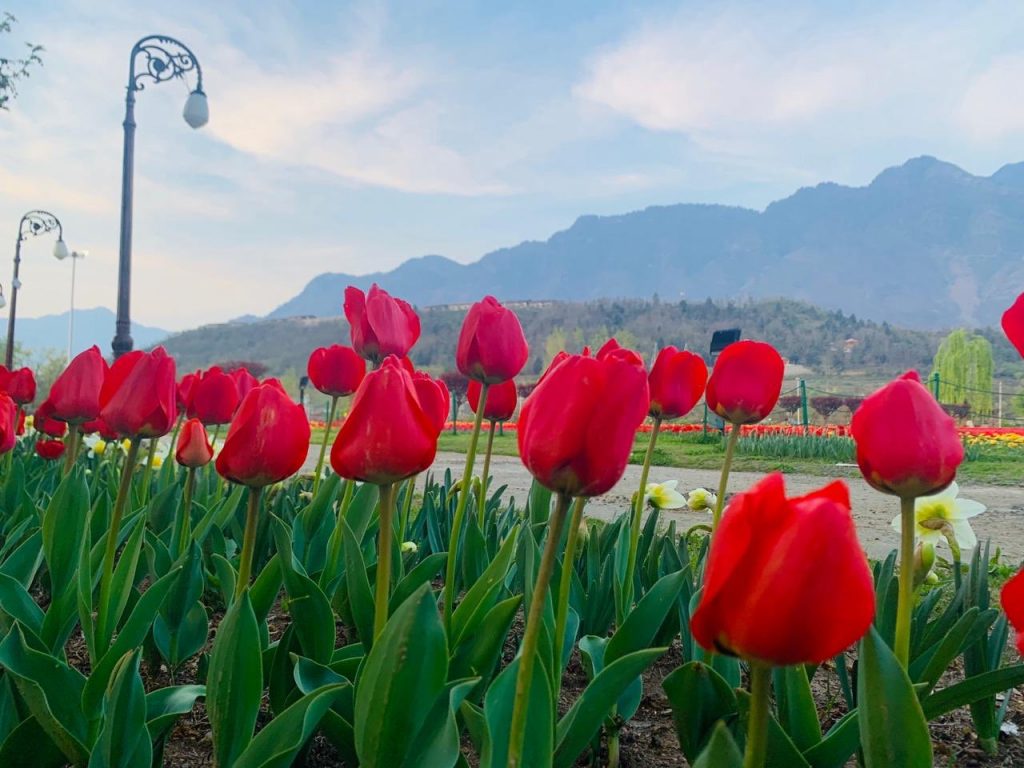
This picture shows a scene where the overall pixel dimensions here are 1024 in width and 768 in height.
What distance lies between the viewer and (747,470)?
1031cm

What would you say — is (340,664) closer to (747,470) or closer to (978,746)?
(978,746)

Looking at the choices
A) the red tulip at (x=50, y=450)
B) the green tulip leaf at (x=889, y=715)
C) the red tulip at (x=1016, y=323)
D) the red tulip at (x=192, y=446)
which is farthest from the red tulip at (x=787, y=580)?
the red tulip at (x=50, y=450)

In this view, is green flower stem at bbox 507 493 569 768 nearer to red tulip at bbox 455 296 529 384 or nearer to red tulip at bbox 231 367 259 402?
red tulip at bbox 455 296 529 384

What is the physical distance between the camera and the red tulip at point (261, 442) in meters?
1.14

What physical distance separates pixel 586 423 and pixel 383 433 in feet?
1.09

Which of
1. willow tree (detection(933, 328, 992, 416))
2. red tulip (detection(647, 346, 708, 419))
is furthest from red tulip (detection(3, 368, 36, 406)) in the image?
willow tree (detection(933, 328, 992, 416))

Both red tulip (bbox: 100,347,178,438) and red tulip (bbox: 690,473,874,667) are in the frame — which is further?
red tulip (bbox: 100,347,178,438)

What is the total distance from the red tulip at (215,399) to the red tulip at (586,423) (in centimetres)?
140

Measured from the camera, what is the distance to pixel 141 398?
1.42 metres

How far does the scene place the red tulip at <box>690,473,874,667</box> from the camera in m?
0.59

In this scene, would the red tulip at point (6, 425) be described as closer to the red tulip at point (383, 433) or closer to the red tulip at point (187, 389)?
the red tulip at point (187, 389)

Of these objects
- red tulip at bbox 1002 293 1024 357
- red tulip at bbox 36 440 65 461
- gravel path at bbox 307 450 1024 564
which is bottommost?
gravel path at bbox 307 450 1024 564

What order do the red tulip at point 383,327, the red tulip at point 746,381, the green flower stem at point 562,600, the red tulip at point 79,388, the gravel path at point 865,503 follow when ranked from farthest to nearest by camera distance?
the gravel path at point 865,503, the red tulip at point 79,388, the red tulip at point 383,327, the red tulip at point 746,381, the green flower stem at point 562,600

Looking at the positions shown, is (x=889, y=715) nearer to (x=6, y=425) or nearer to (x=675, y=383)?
(x=675, y=383)
